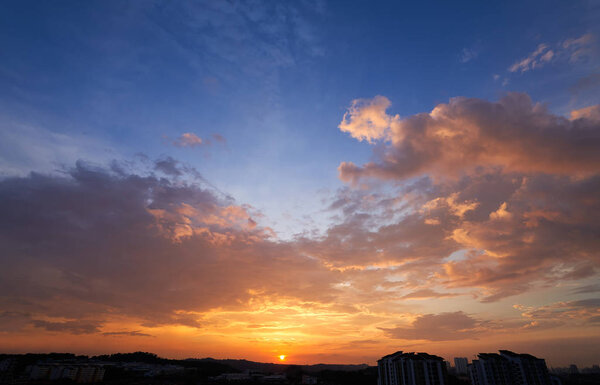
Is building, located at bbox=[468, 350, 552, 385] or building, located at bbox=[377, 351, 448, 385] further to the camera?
building, located at bbox=[377, 351, 448, 385]

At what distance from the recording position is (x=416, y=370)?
234 feet

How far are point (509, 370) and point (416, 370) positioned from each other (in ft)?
64.6

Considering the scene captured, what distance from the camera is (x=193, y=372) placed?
162 metres

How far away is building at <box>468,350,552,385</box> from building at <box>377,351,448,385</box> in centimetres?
800

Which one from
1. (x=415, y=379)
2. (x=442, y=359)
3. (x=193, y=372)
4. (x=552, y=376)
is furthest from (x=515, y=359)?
(x=193, y=372)

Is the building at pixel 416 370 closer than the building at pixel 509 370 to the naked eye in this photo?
No

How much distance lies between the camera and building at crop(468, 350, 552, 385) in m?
Result: 61.3

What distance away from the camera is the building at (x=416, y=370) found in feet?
229

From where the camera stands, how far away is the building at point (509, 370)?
61341mm

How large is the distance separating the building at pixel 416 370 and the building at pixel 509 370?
800cm

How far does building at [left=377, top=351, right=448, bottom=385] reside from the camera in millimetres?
69688

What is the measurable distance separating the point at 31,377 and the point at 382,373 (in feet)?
434

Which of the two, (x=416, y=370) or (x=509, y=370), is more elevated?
(x=509, y=370)

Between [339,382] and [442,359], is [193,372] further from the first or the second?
[442,359]
